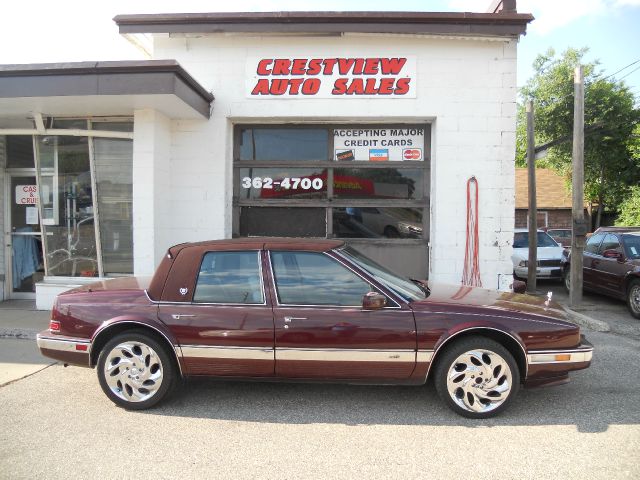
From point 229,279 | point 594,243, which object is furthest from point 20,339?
point 594,243

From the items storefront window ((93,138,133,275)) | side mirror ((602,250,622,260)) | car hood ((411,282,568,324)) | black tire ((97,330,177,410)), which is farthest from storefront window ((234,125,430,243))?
black tire ((97,330,177,410))

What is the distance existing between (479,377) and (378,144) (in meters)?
5.00

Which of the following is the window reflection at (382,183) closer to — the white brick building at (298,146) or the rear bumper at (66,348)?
the white brick building at (298,146)

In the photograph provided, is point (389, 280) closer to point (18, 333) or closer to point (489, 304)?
point (489, 304)

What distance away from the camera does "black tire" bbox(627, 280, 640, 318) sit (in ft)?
25.6

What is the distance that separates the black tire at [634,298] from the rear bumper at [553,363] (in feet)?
16.3

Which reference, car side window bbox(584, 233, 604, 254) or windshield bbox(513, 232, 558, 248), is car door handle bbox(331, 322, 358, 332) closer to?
car side window bbox(584, 233, 604, 254)

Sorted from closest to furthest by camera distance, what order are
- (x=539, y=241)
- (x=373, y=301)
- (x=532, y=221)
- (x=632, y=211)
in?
(x=373, y=301) < (x=532, y=221) < (x=539, y=241) < (x=632, y=211)

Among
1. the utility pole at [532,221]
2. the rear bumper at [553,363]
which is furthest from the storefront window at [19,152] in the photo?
the utility pole at [532,221]

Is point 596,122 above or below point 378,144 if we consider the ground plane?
above

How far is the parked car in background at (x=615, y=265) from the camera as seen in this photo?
802 centimetres

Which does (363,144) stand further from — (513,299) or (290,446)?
(290,446)

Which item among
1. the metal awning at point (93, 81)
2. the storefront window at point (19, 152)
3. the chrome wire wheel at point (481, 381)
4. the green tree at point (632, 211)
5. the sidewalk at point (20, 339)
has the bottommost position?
the sidewalk at point (20, 339)

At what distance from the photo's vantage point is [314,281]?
4.00 m
